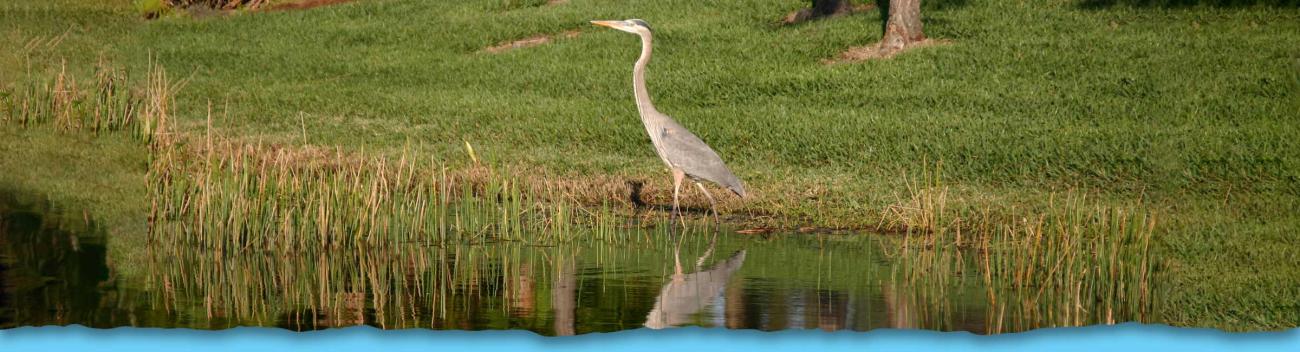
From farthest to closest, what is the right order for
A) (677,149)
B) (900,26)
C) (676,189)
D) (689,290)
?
(900,26) < (676,189) < (677,149) < (689,290)

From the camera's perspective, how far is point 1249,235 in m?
9.85

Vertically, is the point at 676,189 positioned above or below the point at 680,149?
below

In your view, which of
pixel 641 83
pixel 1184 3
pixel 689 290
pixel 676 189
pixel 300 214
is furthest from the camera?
pixel 1184 3

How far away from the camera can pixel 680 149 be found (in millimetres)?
11406

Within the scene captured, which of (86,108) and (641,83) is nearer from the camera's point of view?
→ (641,83)

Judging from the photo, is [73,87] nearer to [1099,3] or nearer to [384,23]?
[384,23]

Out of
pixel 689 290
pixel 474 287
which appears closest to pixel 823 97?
pixel 689 290

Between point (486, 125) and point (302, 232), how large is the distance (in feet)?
22.4

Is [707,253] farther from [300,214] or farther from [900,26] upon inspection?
[900,26]

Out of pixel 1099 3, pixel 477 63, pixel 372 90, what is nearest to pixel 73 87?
pixel 372 90

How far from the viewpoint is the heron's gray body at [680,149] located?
37.4 ft

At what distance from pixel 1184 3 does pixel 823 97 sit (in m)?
5.56

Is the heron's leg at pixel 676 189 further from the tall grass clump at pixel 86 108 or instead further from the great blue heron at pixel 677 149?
the tall grass clump at pixel 86 108

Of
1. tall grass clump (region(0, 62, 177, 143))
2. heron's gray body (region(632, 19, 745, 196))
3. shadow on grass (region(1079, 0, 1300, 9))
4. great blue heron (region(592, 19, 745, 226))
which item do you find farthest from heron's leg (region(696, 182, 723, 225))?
shadow on grass (region(1079, 0, 1300, 9))
